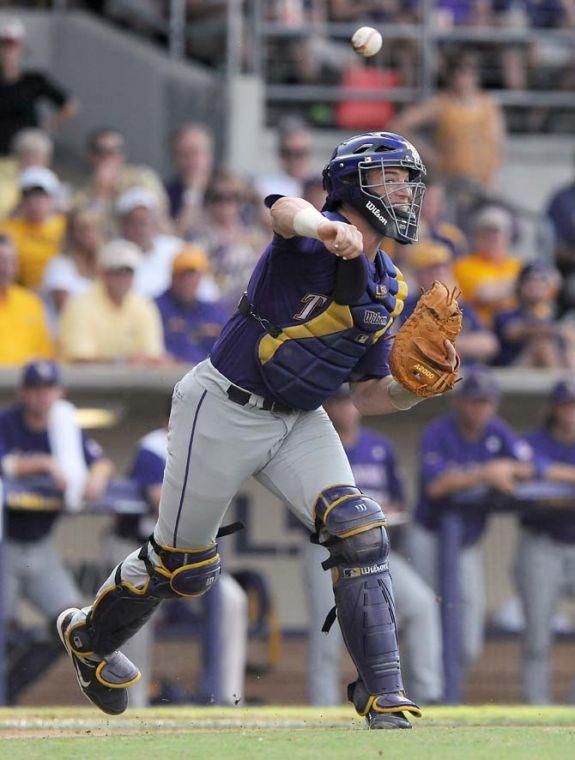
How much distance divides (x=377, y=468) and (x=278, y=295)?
3834mm

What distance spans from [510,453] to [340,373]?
4.03m

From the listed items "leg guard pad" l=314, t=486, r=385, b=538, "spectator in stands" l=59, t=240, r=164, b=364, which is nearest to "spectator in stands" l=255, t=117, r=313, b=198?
"spectator in stands" l=59, t=240, r=164, b=364

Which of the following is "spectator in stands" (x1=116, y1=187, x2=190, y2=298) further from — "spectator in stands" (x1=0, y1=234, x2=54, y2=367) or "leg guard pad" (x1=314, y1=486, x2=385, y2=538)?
"leg guard pad" (x1=314, y1=486, x2=385, y2=538)

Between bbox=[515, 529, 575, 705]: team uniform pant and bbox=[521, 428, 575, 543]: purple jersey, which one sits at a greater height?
bbox=[521, 428, 575, 543]: purple jersey

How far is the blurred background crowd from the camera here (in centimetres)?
893

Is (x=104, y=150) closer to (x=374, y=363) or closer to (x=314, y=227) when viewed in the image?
(x=374, y=363)

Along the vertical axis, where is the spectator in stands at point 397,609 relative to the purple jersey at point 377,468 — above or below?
below

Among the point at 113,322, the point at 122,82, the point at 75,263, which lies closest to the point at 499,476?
the point at 113,322

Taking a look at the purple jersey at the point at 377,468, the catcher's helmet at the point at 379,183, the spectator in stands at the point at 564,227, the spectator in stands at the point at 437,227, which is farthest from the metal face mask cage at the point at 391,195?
the spectator in stands at the point at 564,227

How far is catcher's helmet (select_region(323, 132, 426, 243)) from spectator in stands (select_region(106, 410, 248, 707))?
3516 millimetres

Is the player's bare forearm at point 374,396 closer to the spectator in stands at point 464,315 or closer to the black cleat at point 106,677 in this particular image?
the black cleat at point 106,677

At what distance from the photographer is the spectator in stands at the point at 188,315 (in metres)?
9.85

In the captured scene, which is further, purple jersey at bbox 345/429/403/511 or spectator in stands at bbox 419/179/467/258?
spectator in stands at bbox 419/179/467/258

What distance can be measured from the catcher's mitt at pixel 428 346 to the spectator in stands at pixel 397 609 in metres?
3.29
